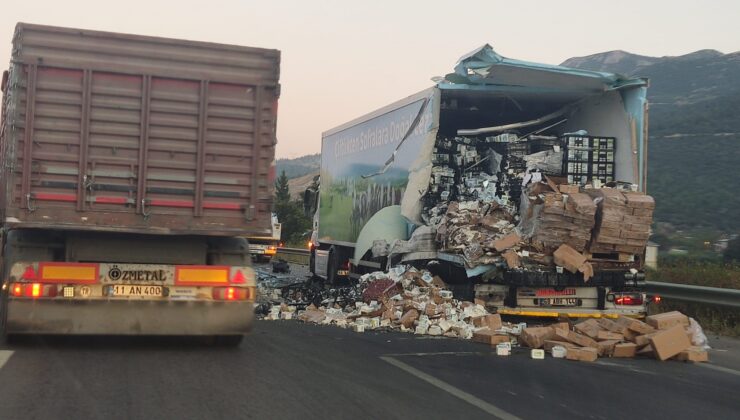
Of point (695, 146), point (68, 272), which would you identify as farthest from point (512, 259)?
point (695, 146)

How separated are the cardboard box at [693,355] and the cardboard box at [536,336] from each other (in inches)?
56.2

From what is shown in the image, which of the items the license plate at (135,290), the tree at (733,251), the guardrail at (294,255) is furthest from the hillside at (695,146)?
the license plate at (135,290)

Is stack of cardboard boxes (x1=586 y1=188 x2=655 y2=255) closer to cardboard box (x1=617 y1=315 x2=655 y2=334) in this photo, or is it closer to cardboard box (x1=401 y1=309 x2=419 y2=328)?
cardboard box (x1=617 y1=315 x2=655 y2=334)

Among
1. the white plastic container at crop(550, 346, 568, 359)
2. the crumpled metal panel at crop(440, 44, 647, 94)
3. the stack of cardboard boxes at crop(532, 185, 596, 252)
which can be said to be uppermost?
the crumpled metal panel at crop(440, 44, 647, 94)

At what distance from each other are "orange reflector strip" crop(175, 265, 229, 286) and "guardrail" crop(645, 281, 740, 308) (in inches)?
268

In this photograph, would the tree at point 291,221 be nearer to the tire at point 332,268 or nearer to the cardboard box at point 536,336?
the tire at point 332,268

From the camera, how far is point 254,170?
8.27 meters

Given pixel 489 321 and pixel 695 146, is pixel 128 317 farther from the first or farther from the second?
pixel 695 146

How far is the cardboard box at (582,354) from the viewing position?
347 inches

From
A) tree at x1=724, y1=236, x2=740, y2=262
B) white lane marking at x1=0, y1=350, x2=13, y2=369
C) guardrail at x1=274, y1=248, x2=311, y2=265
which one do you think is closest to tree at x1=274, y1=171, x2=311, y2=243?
guardrail at x1=274, y1=248, x2=311, y2=265

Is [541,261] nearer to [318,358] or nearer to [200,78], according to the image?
[318,358]

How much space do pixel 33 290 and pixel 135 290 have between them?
94 centimetres

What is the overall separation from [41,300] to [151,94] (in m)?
2.24

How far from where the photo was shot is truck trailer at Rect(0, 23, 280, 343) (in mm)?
7664
